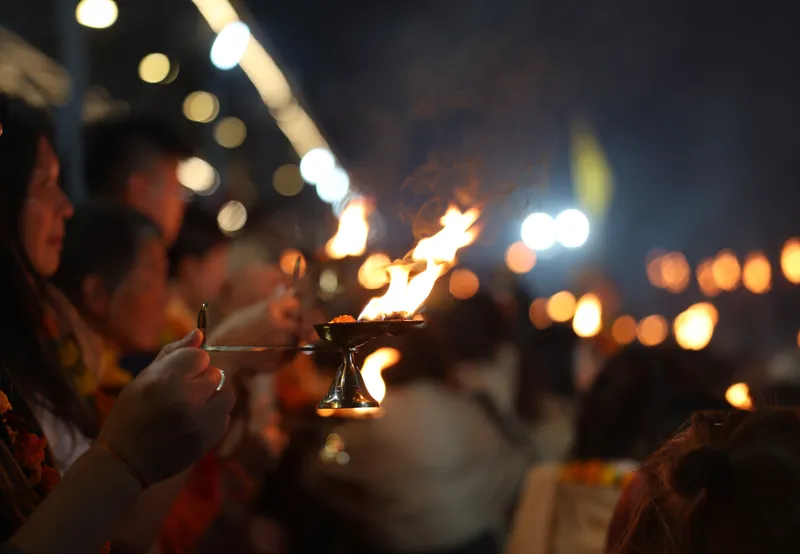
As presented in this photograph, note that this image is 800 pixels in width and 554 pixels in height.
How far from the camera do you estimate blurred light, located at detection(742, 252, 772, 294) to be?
14.3 metres

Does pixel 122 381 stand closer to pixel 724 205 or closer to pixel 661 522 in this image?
pixel 661 522

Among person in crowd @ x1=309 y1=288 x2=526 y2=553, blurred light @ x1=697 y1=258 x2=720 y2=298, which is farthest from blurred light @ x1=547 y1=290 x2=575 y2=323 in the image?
person in crowd @ x1=309 y1=288 x2=526 y2=553

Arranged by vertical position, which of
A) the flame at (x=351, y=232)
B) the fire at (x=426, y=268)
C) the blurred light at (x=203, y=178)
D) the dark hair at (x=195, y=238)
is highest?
the blurred light at (x=203, y=178)

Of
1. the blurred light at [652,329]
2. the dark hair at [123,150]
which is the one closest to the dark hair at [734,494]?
the dark hair at [123,150]

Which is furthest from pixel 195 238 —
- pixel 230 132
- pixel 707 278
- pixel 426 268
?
pixel 707 278

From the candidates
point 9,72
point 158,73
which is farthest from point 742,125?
point 9,72

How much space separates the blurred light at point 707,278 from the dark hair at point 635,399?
46.3 ft

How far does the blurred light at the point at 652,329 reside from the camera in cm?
1566

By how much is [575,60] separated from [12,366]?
33.3ft

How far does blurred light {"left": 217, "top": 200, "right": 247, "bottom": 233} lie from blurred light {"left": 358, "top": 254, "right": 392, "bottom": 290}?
84.4 inches

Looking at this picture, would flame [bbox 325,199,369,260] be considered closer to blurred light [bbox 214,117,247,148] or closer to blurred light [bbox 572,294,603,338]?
blurred light [bbox 572,294,603,338]

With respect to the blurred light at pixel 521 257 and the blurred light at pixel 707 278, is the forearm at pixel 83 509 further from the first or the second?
the blurred light at pixel 707 278

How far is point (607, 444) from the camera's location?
3.15 meters

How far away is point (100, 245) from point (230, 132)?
660cm
